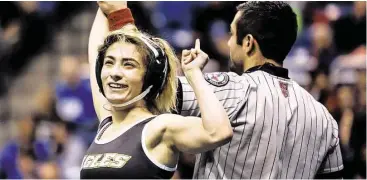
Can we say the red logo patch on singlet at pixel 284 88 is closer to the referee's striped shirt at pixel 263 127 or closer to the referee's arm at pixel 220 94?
the referee's striped shirt at pixel 263 127

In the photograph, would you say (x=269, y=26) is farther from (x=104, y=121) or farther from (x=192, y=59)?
(x=104, y=121)

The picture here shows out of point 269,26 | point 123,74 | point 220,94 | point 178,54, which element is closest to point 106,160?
point 123,74

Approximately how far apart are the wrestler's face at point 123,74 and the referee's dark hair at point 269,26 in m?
0.76

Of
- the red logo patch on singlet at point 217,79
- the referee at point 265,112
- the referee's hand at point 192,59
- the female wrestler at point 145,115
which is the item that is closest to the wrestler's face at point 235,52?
the referee at point 265,112

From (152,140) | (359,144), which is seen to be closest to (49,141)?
(359,144)

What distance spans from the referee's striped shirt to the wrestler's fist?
0.54m

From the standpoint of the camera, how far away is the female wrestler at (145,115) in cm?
396

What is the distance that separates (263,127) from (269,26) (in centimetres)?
53

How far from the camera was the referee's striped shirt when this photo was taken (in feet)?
15.0

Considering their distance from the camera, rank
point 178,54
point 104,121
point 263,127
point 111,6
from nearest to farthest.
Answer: point 104,121 → point 263,127 → point 111,6 → point 178,54

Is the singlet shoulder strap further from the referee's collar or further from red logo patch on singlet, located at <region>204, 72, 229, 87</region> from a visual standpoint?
the referee's collar

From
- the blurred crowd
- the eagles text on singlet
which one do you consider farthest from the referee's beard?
the blurred crowd

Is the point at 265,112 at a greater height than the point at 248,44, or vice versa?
the point at 248,44

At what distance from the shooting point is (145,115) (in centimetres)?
420
